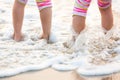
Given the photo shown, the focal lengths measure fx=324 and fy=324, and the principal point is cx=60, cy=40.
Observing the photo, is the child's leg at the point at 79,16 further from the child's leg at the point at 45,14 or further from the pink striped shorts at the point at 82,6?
the child's leg at the point at 45,14

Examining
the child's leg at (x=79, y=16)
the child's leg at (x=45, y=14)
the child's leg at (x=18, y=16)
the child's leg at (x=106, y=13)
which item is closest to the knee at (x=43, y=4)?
the child's leg at (x=45, y=14)

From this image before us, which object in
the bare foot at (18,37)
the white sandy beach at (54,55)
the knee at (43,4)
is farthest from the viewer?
the bare foot at (18,37)

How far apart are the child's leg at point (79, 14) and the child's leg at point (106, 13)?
0.49ft

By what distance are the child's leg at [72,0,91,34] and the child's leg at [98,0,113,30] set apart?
149 millimetres

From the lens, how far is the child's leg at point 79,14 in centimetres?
247

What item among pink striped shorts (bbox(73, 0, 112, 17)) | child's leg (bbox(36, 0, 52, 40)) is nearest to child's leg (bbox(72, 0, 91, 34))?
pink striped shorts (bbox(73, 0, 112, 17))

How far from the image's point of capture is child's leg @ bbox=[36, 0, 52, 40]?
2637 millimetres

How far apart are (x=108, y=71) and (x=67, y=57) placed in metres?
0.38

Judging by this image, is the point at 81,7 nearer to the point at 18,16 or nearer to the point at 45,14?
the point at 45,14

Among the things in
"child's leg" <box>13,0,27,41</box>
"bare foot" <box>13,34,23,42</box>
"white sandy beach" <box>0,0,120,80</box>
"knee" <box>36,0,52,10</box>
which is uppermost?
"knee" <box>36,0,52,10</box>

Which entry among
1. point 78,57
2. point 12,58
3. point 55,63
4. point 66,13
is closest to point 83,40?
point 78,57

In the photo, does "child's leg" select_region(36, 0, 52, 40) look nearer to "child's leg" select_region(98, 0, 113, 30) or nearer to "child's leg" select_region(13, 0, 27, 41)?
"child's leg" select_region(13, 0, 27, 41)

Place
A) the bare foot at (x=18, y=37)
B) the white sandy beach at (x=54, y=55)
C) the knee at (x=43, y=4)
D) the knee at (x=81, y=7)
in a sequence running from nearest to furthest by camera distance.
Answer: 1. the white sandy beach at (x=54, y=55)
2. the knee at (x=81, y=7)
3. the knee at (x=43, y=4)
4. the bare foot at (x=18, y=37)

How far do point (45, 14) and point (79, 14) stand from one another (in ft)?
1.06
